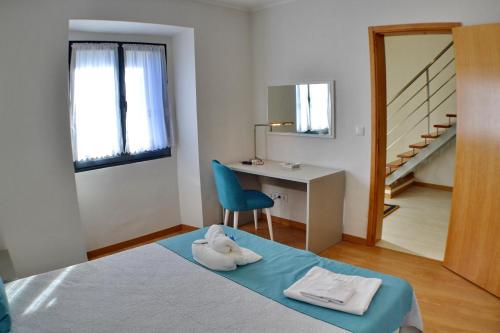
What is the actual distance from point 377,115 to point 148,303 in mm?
2651

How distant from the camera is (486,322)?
8.42 feet

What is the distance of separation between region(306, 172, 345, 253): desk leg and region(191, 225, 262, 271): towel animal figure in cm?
138

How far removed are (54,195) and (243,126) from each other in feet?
7.26

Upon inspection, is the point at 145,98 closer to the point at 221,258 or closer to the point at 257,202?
the point at 257,202

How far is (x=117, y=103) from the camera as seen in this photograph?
3.78 metres

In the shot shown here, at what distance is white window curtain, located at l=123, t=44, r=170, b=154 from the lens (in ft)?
12.7

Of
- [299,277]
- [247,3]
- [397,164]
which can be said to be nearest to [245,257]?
[299,277]

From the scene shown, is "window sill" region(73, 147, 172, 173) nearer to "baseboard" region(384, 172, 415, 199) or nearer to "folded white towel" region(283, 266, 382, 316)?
"folded white towel" region(283, 266, 382, 316)

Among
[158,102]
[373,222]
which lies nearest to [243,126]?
[158,102]

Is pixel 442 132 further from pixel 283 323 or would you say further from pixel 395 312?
pixel 283 323

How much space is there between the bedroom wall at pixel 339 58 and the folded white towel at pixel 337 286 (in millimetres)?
1941

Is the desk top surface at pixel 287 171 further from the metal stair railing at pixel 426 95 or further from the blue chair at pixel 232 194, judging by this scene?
the metal stair railing at pixel 426 95

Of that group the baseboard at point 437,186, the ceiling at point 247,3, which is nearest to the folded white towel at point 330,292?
the ceiling at point 247,3

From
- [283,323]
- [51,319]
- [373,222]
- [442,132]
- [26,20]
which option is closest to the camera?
[283,323]
